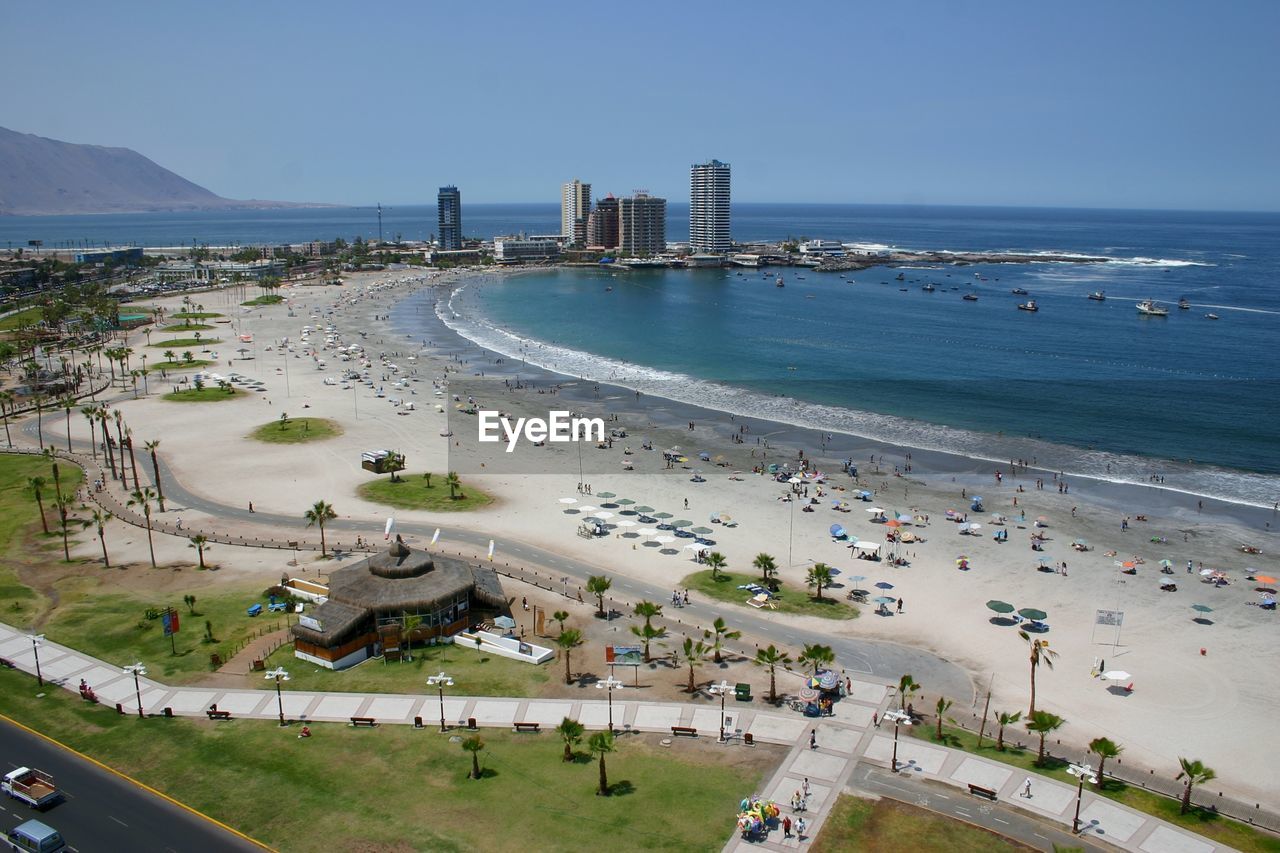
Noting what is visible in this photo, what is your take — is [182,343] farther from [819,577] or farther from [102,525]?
[819,577]

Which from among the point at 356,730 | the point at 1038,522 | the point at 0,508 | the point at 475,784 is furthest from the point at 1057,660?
the point at 0,508

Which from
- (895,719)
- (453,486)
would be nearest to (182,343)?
(453,486)

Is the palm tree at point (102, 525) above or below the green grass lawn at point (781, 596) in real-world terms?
above

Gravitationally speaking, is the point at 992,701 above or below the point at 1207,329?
below

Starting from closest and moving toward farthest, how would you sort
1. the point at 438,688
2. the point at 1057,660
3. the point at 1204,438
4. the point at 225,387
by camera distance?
the point at 438,688 → the point at 1057,660 → the point at 1204,438 → the point at 225,387

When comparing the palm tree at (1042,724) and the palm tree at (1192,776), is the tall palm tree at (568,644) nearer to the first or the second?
the palm tree at (1042,724)

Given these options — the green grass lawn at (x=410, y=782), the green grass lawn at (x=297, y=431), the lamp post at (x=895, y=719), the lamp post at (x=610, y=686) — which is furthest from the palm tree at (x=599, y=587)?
the green grass lawn at (x=297, y=431)

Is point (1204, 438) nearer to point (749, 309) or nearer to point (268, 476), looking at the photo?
point (268, 476)
